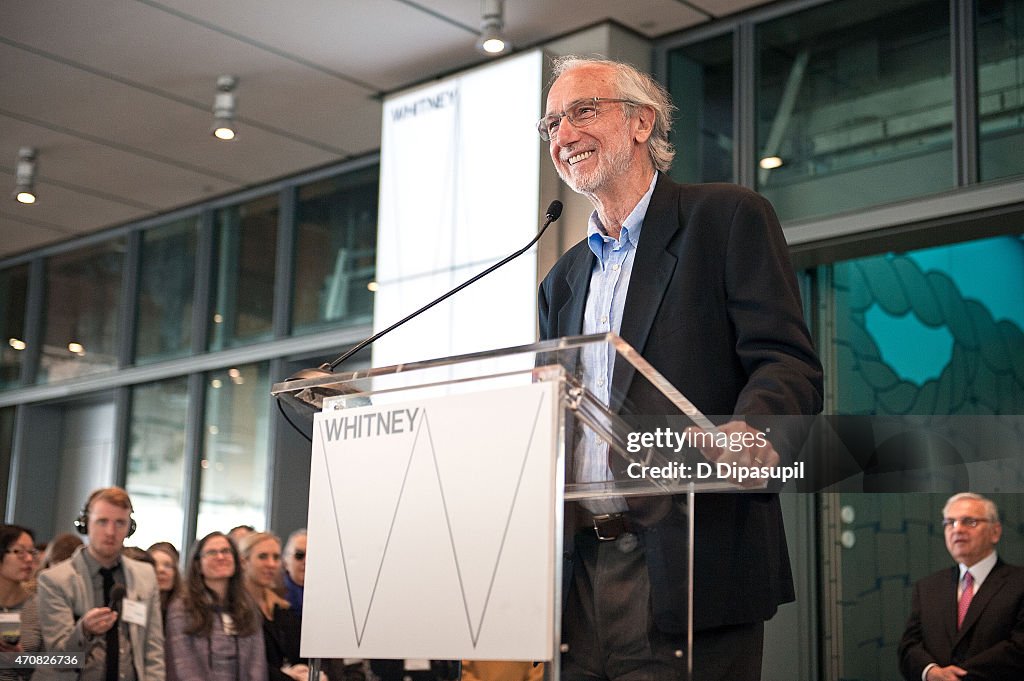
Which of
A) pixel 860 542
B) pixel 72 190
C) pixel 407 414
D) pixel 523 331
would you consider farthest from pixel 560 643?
pixel 72 190

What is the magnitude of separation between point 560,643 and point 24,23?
5243 mm

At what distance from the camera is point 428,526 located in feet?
5.24

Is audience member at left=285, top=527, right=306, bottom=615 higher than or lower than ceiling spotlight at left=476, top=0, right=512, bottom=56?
lower

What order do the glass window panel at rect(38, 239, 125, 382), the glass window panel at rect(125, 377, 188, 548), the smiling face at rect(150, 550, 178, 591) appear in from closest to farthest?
the smiling face at rect(150, 550, 178, 591)
the glass window panel at rect(125, 377, 188, 548)
the glass window panel at rect(38, 239, 125, 382)

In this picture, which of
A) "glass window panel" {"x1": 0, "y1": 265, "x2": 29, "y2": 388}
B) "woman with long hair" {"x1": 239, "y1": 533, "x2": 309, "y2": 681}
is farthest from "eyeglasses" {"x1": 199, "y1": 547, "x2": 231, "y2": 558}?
"glass window panel" {"x1": 0, "y1": 265, "x2": 29, "y2": 388}

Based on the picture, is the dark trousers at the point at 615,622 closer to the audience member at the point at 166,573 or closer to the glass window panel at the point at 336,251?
the audience member at the point at 166,573

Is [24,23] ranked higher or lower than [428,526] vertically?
higher

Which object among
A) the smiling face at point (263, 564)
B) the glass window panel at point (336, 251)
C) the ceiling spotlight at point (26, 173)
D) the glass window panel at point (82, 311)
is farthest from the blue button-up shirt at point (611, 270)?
the glass window panel at point (82, 311)

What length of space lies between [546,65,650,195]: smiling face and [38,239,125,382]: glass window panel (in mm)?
6925

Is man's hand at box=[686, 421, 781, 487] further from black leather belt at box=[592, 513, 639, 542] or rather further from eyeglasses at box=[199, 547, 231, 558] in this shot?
eyeglasses at box=[199, 547, 231, 558]

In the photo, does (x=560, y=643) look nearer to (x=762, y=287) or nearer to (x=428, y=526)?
(x=428, y=526)

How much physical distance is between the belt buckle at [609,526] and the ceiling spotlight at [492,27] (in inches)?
165

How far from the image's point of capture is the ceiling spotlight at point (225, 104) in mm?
6411

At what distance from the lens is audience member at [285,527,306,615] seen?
599 centimetres
